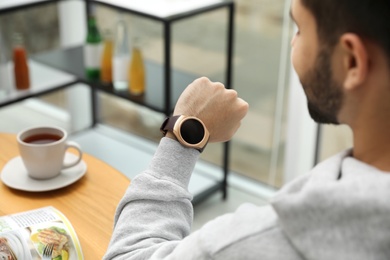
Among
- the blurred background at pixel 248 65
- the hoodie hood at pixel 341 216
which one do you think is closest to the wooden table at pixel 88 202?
the hoodie hood at pixel 341 216

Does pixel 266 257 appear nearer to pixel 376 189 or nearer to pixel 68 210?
pixel 376 189

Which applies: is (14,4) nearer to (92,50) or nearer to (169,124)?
(92,50)

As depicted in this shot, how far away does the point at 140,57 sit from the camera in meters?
2.22

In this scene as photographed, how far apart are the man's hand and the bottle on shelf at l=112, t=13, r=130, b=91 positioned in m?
1.28

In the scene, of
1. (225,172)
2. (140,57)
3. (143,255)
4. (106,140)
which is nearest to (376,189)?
(143,255)

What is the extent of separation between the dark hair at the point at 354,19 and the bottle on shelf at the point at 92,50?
176cm

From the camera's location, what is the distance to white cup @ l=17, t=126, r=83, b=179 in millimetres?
1202

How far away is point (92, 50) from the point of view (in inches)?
92.2

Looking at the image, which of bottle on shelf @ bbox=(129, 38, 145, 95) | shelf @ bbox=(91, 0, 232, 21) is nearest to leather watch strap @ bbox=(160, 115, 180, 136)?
shelf @ bbox=(91, 0, 232, 21)

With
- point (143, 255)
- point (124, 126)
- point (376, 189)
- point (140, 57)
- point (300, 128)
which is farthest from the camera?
point (124, 126)

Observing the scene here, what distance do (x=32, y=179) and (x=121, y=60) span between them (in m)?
1.06

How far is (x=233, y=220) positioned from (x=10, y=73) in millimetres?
1816

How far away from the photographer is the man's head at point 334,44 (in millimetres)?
616

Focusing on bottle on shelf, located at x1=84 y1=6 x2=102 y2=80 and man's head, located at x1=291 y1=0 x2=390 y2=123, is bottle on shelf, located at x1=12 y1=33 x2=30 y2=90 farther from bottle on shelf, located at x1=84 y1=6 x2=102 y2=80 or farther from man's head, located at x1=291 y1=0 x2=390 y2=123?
man's head, located at x1=291 y1=0 x2=390 y2=123
